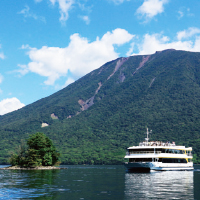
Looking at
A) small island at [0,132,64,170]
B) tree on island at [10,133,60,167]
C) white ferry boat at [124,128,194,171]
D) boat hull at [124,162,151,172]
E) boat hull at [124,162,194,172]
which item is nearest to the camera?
boat hull at [124,162,151,172]

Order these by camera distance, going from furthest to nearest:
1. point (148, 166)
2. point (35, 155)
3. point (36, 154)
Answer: point (36, 154) → point (35, 155) → point (148, 166)

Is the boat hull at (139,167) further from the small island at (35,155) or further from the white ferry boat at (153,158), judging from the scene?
the small island at (35,155)

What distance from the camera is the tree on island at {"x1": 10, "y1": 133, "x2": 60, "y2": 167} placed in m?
101

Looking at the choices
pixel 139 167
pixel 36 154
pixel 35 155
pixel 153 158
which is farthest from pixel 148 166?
pixel 36 154

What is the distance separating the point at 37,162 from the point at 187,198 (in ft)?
245

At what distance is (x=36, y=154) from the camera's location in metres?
102

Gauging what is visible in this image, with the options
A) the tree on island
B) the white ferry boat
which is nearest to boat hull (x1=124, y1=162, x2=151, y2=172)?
the white ferry boat

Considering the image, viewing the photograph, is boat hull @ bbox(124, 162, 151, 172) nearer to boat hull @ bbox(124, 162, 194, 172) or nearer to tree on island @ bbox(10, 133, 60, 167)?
boat hull @ bbox(124, 162, 194, 172)

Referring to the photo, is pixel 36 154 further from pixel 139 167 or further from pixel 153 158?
pixel 153 158

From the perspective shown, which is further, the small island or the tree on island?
the tree on island

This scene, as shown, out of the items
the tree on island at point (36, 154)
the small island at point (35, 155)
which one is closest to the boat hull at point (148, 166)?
the small island at point (35, 155)

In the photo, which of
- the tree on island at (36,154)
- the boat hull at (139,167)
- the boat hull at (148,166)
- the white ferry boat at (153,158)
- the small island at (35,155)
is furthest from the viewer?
the tree on island at (36,154)

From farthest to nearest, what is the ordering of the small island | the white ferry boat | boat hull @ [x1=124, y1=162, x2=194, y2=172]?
the small island < the white ferry boat < boat hull @ [x1=124, y1=162, x2=194, y2=172]

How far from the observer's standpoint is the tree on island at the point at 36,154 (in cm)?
10134
